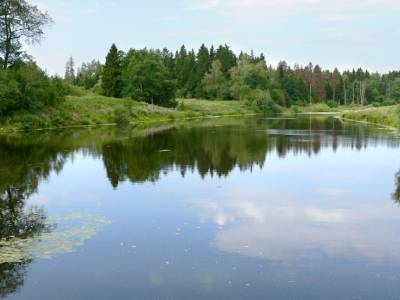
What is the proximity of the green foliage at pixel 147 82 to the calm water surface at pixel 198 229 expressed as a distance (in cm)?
5311

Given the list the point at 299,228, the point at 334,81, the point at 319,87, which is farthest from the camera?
the point at 334,81

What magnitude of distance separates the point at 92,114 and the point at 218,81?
202 ft

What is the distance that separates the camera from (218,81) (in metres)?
121

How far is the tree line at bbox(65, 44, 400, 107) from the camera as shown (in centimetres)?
8319

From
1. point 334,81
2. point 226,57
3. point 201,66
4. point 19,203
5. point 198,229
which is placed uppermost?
point 226,57

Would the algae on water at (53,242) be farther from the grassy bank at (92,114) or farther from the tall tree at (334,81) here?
the tall tree at (334,81)

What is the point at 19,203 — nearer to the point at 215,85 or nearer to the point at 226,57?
the point at 215,85

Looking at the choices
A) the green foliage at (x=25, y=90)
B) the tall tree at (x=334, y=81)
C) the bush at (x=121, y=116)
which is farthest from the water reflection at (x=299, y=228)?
the tall tree at (x=334, y=81)

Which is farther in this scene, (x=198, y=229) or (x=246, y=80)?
(x=246, y=80)

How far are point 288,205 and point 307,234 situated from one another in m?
3.68

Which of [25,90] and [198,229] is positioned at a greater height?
[25,90]

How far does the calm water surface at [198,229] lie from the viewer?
10078 mm

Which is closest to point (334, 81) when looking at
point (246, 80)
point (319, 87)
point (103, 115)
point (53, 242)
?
point (319, 87)

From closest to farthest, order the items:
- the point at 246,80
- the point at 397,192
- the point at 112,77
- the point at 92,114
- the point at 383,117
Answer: the point at 397,192, the point at 92,114, the point at 383,117, the point at 112,77, the point at 246,80
